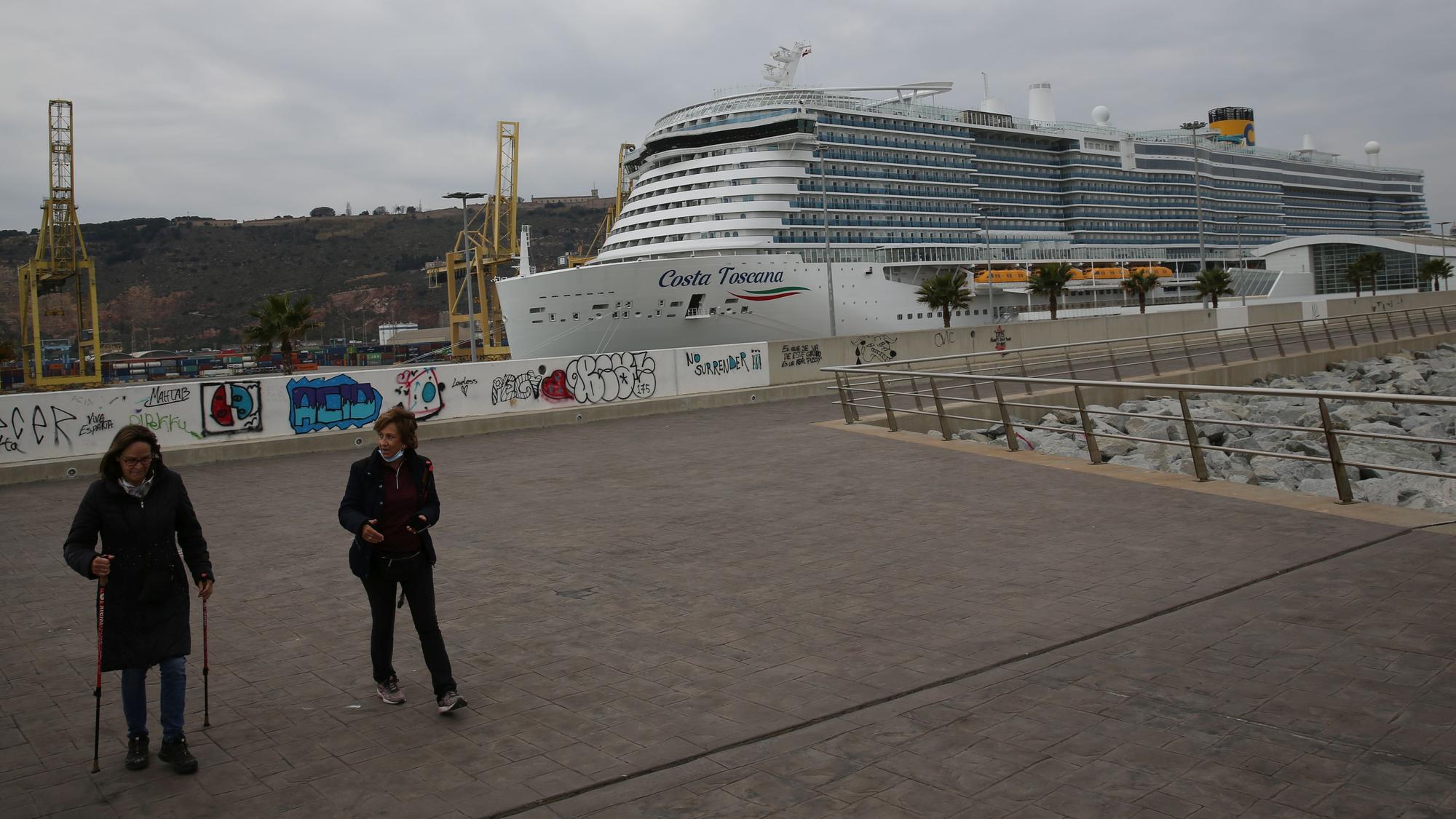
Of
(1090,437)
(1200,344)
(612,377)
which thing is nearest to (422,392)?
(612,377)

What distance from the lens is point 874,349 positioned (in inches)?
1078

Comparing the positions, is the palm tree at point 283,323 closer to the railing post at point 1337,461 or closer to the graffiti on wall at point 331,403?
the graffiti on wall at point 331,403

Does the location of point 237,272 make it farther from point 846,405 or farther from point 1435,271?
point 846,405

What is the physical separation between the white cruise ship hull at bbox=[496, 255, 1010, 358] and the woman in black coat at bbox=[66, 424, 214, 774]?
3640cm

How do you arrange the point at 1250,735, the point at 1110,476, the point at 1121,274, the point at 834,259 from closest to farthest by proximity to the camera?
the point at 1250,735, the point at 1110,476, the point at 834,259, the point at 1121,274

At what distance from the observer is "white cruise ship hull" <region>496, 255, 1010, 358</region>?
41.2 m

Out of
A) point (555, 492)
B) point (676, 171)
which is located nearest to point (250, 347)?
point (676, 171)

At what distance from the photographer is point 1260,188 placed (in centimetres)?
8356

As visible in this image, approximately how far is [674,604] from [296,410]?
12523 millimetres

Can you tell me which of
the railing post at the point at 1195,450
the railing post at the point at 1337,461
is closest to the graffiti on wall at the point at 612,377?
the railing post at the point at 1195,450

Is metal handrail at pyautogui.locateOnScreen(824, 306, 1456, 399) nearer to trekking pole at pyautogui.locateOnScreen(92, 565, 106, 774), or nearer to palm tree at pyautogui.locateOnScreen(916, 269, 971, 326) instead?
palm tree at pyautogui.locateOnScreen(916, 269, 971, 326)

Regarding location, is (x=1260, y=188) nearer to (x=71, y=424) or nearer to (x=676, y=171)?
(x=676, y=171)

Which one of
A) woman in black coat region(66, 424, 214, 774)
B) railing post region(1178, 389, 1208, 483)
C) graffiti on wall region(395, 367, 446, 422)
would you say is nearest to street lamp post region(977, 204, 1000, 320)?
graffiti on wall region(395, 367, 446, 422)

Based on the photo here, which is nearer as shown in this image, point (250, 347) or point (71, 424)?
point (71, 424)
